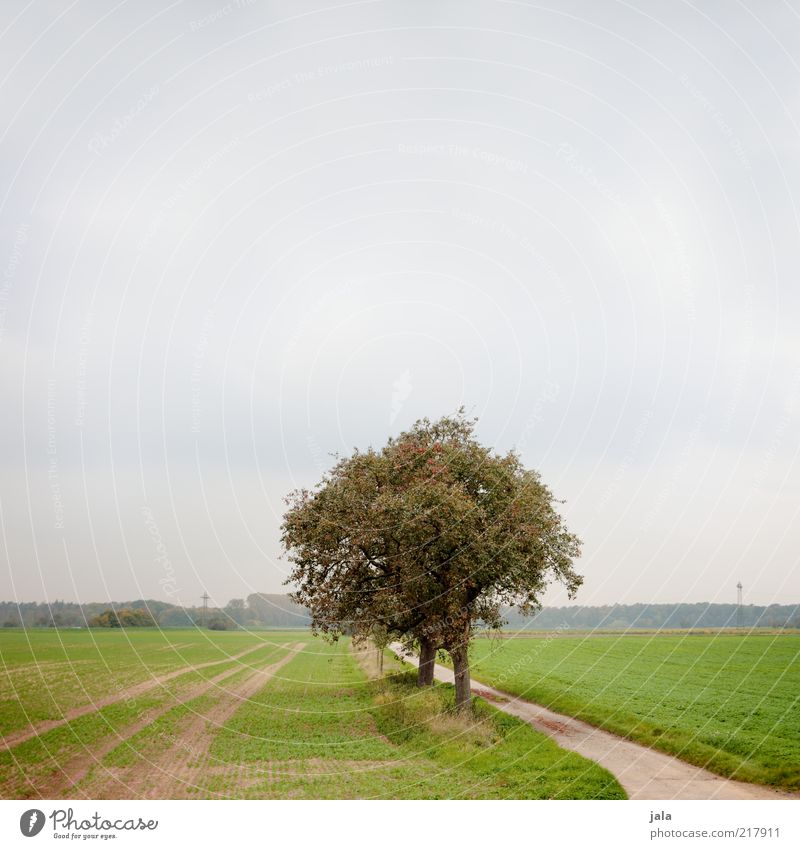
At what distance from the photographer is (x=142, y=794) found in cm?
1497

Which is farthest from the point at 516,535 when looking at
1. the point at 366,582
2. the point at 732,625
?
the point at 732,625

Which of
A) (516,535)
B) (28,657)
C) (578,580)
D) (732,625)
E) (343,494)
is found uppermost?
(343,494)

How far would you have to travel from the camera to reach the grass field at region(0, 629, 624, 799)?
16.0 metres

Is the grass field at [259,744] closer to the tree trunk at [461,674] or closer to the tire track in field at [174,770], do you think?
the tire track in field at [174,770]

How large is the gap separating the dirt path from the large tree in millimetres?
4114

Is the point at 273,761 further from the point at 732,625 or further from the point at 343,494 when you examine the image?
the point at 732,625

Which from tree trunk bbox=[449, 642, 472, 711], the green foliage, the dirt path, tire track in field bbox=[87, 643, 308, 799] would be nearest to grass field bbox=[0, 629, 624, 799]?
tire track in field bbox=[87, 643, 308, 799]

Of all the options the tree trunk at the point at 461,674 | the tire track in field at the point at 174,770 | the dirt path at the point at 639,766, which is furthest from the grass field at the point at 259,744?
the dirt path at the point at 639,766

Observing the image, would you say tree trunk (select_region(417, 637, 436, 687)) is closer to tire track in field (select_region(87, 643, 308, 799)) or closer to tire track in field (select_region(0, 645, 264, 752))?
tire track in field (select_region(87, 643, 308, 799))

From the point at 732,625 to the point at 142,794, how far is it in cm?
11330

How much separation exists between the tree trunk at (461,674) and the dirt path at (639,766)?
112 inches

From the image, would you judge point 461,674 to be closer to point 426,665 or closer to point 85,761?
point 426,665
